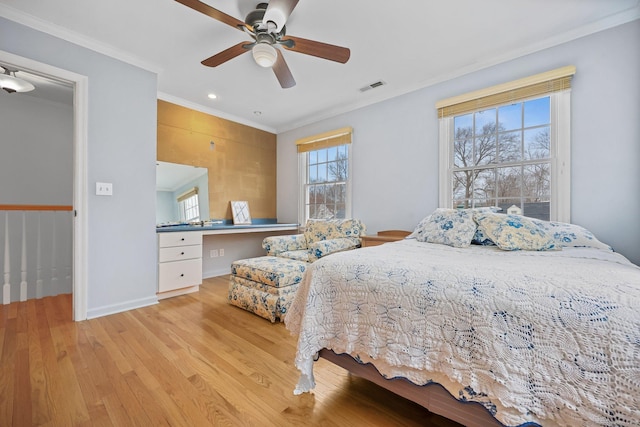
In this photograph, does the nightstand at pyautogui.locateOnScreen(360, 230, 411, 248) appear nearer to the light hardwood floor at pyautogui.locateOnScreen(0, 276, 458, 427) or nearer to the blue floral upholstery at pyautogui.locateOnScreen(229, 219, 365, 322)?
the blue floral upholstery at pyautogui.locateOnScreen(229, 219, 365, 322)

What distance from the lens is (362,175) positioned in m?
3.74

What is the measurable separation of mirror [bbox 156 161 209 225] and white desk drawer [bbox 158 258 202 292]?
72 cm

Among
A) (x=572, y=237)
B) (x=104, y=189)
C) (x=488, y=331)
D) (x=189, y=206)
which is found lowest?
(x=488, y=331)

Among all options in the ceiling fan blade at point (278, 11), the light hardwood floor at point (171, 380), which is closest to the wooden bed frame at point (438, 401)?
the light hardwood floor at point (171, 380)

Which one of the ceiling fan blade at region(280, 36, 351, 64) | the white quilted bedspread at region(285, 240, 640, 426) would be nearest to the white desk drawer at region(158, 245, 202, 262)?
the white quilted bedspread at region(285, 240, 640, 426)

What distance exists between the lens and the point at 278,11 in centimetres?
171

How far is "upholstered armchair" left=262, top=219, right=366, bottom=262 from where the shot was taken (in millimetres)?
2963

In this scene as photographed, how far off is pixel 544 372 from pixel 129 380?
2.04 meters

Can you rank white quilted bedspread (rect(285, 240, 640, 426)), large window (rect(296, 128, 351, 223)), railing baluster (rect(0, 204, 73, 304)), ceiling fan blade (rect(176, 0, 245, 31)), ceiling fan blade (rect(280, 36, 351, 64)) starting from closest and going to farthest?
white quilted bedspread (rect(285, 240, 640, 426)), ceiling fan blade (rect(176, 0, 245, 31)), ceiling fan blade (rect(280, 36, 351, 64)), railing baluster (rect(0, 204, 73, 304)), large window (rect(296, 128, 351, 223))

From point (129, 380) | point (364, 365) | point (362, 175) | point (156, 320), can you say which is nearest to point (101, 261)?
point (156, 320)

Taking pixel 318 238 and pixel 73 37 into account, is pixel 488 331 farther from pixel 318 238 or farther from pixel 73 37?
pixel 73 37

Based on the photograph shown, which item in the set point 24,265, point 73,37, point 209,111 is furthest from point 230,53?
point 24,265

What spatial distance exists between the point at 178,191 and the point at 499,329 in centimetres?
390

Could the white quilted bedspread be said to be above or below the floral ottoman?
above
